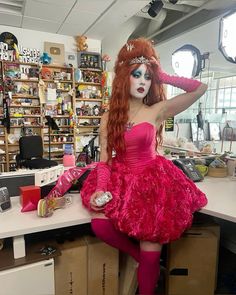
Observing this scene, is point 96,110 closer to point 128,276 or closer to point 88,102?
point 88,102

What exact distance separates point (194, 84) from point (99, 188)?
2.46ft

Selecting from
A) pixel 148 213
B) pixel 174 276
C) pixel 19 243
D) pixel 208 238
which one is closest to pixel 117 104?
pixel 148 213

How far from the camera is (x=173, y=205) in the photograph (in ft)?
3.75

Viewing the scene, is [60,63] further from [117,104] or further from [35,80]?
[117,104]

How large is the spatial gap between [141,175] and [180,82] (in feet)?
1.83

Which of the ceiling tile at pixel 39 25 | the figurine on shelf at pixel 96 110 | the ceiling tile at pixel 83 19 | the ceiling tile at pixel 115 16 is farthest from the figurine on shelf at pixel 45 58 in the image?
the figurine on shelf at pixel 96 110

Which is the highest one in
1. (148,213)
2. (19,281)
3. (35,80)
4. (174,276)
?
(35,80)

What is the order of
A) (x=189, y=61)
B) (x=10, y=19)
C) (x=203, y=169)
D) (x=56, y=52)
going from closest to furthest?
1. (x=203, y=169)
2. (x=189, y=61)
3. (x=10, y=19)
4. (x=56, y=52)

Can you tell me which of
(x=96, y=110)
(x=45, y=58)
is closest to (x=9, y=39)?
(x=45, y=58)

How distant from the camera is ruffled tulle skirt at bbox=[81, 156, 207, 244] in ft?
3.54

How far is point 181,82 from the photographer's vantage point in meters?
1.34

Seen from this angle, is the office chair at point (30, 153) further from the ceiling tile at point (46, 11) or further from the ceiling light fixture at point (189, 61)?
the ceiling light fixture at point (189, 61)

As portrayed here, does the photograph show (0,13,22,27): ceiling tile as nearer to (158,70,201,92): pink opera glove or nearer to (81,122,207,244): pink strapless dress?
(158,70,201,92): pink opera glove

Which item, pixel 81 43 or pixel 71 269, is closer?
pixel 71 269
